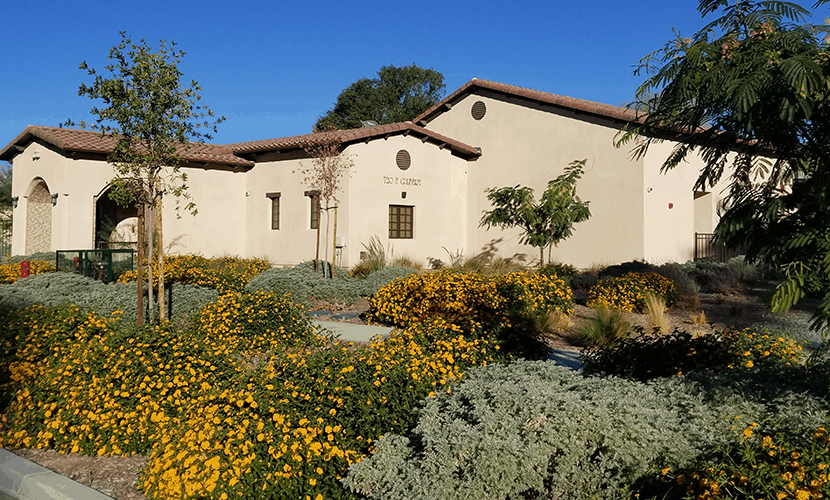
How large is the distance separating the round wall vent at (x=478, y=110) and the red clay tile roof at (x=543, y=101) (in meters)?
0.52

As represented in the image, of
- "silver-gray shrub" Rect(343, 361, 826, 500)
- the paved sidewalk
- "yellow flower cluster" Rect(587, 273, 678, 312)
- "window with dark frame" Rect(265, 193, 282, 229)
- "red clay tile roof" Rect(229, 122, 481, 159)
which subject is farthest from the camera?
"window with dark frame" Rect(265, 193, 282, 229)

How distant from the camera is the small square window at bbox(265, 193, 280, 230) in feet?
69.3

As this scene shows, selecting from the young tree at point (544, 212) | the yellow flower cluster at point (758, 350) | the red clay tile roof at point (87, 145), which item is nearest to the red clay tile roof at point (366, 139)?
the red clay tile roof at point (87, 145)

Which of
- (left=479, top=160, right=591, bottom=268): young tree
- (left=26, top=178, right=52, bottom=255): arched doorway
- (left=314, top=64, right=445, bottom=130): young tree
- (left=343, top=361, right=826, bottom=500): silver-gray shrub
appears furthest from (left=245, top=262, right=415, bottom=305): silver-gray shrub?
(left=314, top=64, right=445, bottom=130): young tree

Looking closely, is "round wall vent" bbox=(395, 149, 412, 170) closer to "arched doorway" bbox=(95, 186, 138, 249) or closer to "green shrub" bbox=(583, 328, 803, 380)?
"arched doorway" bbox=(95, 186, 138, 249)

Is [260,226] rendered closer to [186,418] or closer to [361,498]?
[186,418]

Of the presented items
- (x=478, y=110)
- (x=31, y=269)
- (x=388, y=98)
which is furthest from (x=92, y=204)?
(x=388, y=98)

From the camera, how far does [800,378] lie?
4285 mm

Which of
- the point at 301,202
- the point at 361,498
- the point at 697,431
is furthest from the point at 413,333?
the point at 301,202

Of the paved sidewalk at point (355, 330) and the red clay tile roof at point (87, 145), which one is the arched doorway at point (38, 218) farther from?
the paved sidewalk at point (355, 330)

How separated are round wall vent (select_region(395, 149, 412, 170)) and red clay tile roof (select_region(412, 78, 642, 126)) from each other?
132 inches

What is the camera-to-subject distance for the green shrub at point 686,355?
5.17 meters

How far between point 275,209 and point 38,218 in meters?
8.24

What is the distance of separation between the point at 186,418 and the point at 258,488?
1449mm
